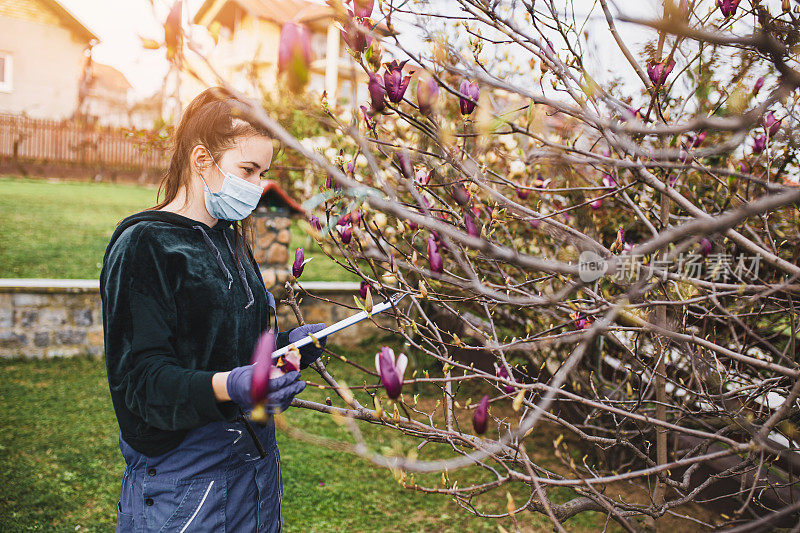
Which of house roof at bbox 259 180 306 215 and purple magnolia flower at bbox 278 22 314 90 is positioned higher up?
purple magnolia flower at bbox 278 22 314 90

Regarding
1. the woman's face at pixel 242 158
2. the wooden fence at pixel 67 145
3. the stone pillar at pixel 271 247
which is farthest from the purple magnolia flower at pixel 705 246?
the wooden fence at pixel 67 145

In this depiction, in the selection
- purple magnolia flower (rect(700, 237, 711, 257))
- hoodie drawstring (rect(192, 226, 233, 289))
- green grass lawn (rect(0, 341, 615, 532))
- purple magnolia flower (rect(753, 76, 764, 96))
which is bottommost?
green grass lawn (rect(0, 341, 615, 532))

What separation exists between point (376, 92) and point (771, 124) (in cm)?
147

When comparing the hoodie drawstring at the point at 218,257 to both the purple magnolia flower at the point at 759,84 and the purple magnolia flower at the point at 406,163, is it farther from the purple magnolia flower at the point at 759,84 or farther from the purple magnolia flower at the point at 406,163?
the purple magnolia flower at the point at 759,84

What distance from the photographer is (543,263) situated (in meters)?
0.75

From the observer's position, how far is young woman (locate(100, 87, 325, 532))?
1376 millimetres

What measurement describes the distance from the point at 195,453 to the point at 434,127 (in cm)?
110

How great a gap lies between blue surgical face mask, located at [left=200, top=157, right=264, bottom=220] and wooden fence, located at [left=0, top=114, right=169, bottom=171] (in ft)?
44.3

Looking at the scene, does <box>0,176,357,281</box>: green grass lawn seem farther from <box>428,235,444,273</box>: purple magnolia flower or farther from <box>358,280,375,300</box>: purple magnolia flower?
<box>428,235,444,273</box>: purple magnolia flower

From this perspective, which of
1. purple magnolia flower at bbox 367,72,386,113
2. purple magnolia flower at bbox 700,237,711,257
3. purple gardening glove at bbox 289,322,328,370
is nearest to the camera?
purple magnolia flower at bbox 367,72,386,113

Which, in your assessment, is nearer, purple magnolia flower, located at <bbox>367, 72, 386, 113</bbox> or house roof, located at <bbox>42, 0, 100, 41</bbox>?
purple magnolia flower, located at <bbox>367, 72, 386, 113</bbox>

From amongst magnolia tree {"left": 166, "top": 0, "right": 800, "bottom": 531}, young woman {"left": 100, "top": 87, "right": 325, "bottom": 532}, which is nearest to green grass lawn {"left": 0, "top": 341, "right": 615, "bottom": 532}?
magnolia tree {"left": 166, "top": 0, "right": 800, "bottom": 531}

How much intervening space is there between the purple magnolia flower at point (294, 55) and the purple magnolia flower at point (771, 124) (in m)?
1.88

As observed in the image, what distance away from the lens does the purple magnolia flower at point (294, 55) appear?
0.66 meters
